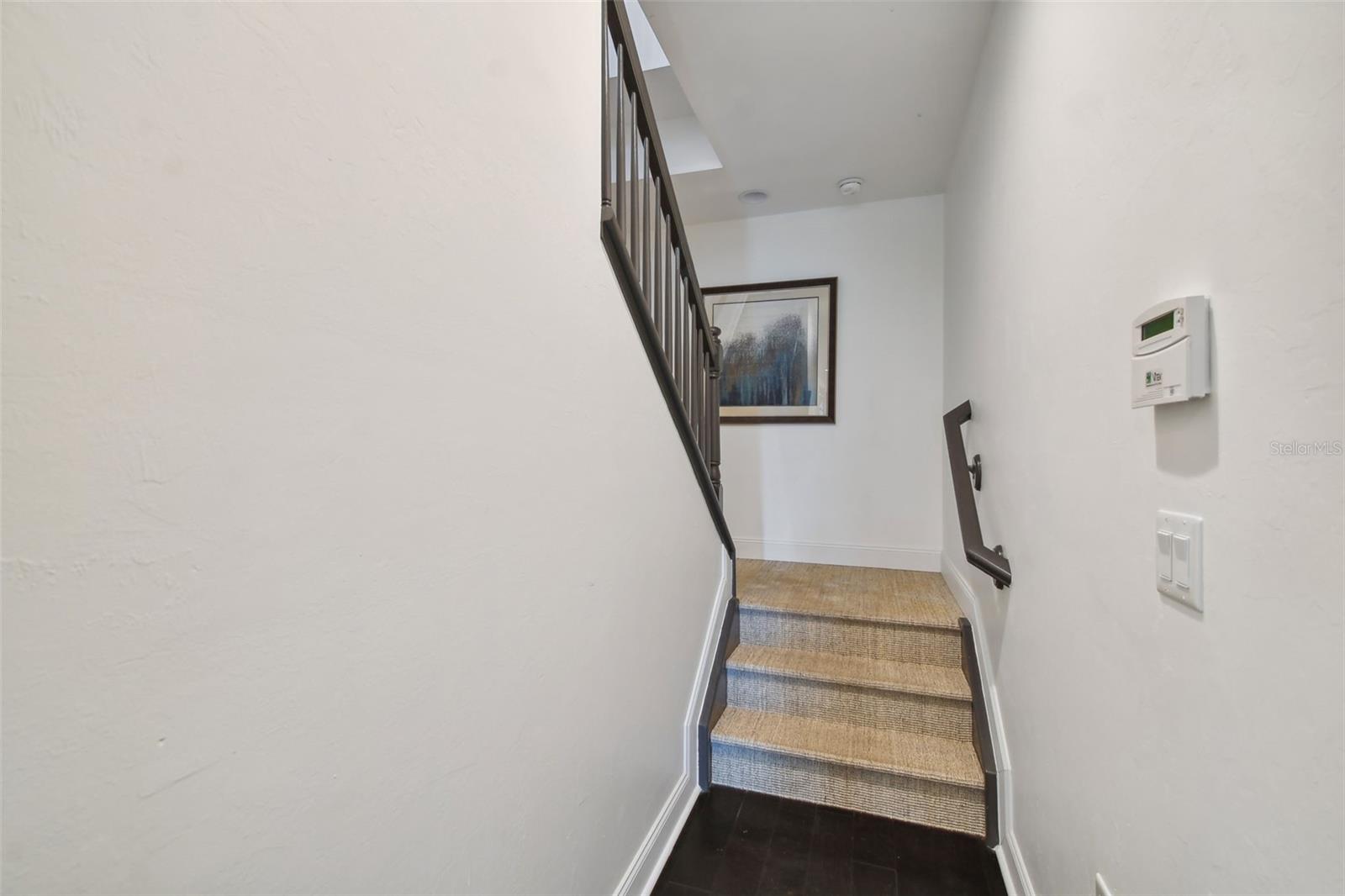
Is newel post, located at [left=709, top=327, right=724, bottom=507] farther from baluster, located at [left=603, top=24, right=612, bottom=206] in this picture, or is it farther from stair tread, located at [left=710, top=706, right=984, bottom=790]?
baluster, located at [left=603, top=24, right=612, bottom=206]

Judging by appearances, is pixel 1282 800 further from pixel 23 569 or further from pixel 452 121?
pixel 452 121

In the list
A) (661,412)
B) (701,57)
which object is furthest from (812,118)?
(661,412)

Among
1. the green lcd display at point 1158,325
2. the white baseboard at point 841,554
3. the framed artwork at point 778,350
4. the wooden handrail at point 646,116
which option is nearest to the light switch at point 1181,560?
the green lcd display at point 1158,325

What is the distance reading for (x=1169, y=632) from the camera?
0.75m

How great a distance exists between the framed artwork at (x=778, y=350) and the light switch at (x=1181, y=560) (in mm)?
2512

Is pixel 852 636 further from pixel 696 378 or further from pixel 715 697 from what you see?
pixel 696 378

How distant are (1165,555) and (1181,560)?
0.14 feet

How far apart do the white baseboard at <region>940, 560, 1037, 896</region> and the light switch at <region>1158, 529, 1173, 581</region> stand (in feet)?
3.62

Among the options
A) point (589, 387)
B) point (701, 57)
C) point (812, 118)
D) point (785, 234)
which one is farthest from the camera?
point (785, 234)

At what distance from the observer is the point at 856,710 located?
78.9 inches

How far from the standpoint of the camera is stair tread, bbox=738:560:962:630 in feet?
7.32

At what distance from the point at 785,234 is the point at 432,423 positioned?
9.89ft

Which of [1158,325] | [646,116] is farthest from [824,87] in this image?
[1158,325]

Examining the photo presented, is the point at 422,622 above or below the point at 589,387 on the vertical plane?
below
